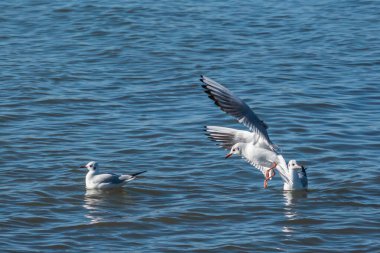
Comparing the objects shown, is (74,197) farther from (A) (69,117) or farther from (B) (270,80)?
(B) (270,80)

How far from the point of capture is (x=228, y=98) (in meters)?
11.9

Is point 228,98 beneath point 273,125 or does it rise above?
above

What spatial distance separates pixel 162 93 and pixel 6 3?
345 inches

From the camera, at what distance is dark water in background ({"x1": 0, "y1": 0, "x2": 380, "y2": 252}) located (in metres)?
11.4

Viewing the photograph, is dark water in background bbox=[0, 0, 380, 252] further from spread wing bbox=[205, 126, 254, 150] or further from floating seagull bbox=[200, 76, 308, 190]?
spread wing bbox=[205, 126, 254, 150]

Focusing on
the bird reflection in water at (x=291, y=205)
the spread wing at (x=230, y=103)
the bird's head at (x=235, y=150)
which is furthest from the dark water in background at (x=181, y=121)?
the spread wing at (x=230, y=103)

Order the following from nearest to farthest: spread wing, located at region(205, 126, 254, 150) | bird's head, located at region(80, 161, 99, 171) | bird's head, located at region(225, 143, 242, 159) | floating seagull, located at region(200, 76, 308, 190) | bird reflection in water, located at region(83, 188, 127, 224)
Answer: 1. bird reflection in water, located at region(83, 188, 127, 224)
2. floating seagull, located at region(200, 76, 308, 190)
3. bird's head, located at region(225, 143, 242, 159)
4. spread wing, located at region(205, 126, 254, 150)
5. bird's head, located at region(80, 161, 99, 171)

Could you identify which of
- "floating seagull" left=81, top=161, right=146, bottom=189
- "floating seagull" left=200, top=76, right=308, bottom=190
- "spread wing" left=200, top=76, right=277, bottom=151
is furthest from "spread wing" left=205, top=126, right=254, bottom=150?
"floating seagull" left=81, top=161, right=146, bottom=189

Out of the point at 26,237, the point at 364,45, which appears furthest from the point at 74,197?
the point at 364,45

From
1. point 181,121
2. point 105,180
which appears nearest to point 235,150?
point 105,180

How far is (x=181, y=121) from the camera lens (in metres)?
15.7

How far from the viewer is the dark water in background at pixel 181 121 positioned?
37.3ft

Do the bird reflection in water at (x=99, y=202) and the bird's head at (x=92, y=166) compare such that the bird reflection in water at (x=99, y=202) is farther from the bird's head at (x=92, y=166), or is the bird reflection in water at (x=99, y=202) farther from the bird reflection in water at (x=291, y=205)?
the bird reflection in water at (x=291, y=205)

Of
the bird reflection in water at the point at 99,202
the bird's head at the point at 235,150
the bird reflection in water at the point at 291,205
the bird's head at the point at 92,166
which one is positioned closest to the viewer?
the bird reflection in water at the point at 291,205
